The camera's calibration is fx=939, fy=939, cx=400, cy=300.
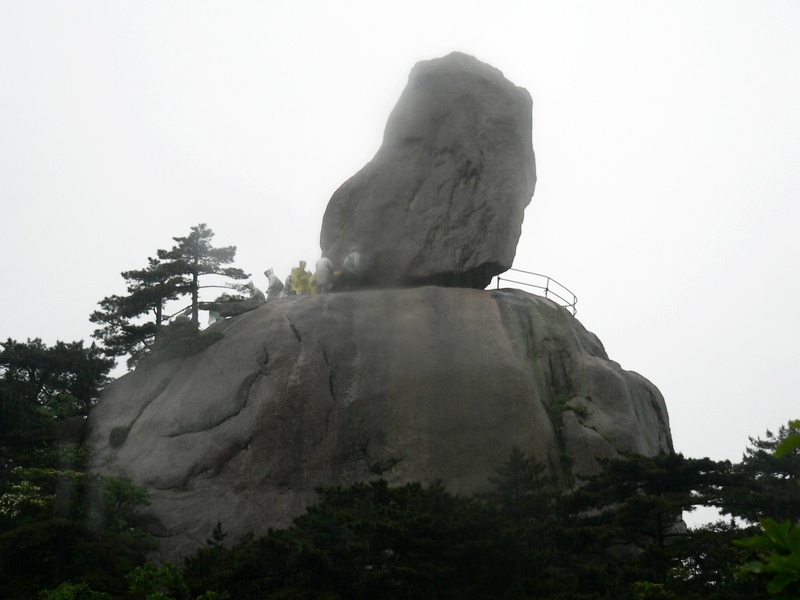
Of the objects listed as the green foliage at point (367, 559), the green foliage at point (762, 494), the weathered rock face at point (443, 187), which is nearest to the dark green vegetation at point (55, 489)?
the green foliage at point (367, 559)

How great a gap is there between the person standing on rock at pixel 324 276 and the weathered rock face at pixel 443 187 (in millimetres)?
553

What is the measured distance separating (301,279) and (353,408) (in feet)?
22.0

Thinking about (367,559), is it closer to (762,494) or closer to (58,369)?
(762,494)

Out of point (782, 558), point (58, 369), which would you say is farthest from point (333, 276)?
point (782, 558)

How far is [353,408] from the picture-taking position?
70.8 ft

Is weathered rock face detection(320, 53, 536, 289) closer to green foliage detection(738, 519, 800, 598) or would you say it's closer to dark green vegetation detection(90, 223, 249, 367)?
dark green vegetation detection(90, 223, 249, 367)

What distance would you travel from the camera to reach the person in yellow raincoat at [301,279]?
88.9ft

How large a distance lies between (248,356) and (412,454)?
4.85m

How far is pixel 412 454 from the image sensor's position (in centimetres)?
2089

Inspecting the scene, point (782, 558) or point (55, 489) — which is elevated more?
point (55, 489)

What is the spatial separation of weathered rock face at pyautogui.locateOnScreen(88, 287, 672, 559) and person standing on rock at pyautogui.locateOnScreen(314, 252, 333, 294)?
1.67m

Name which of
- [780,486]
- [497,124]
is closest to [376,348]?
[497,124]

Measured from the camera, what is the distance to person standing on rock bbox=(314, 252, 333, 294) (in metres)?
25.6

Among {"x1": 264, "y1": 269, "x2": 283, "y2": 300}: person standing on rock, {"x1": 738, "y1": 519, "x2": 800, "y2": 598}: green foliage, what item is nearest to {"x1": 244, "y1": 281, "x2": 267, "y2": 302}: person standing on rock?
{"x1": 264, "y1": 269, "x2": 283, "y2": 300}: person standing on rock
